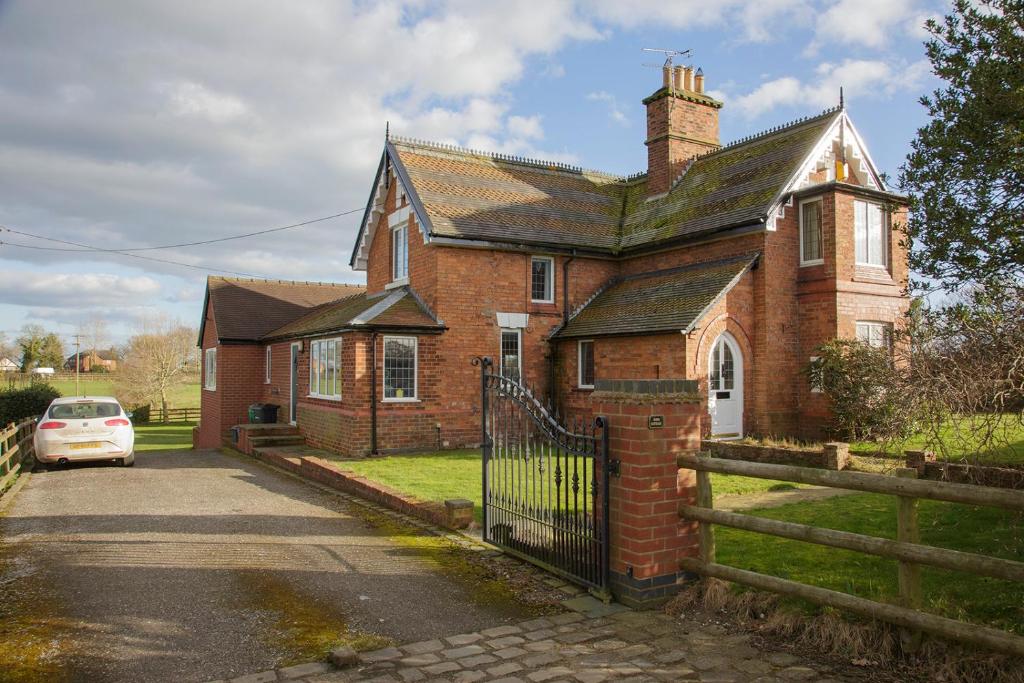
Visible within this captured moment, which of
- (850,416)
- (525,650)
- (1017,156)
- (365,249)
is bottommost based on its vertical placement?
(525,650)

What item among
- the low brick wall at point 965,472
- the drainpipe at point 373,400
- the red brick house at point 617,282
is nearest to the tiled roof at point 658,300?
the red brick house at point 617,282

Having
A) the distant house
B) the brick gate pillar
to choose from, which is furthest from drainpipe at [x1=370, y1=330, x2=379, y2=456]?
the distant house

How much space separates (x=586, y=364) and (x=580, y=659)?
15.1 meters

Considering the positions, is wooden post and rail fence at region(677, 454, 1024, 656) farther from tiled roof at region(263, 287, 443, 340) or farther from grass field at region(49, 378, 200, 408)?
grass field at region(49, 378, 200, 408)

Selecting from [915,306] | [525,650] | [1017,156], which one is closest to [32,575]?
[525,650]

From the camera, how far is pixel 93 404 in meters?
15.6

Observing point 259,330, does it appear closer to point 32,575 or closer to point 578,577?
point 32,575

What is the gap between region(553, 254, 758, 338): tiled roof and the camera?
17000 millimetres

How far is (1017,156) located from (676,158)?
14.9 meters

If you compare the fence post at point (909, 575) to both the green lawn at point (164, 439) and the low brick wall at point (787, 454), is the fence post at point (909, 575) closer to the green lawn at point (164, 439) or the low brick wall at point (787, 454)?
the low brick wall at point (787, 454)

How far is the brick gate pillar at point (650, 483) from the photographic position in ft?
19.2

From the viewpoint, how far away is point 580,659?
4.96 m

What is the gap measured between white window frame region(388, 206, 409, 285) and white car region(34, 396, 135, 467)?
8.55 meters

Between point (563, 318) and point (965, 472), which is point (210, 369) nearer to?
point (563, 318)
